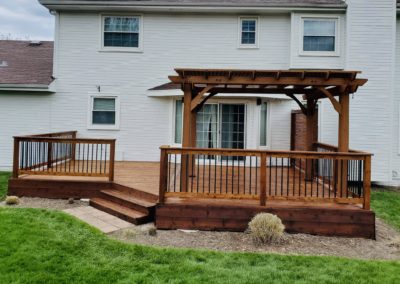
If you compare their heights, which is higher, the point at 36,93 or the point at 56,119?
the point at 36,93

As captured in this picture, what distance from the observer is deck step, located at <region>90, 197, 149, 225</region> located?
613 centimetres

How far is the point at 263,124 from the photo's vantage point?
37.4ft

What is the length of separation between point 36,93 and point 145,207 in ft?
24.8

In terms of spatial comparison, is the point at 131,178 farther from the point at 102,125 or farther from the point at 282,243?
the point at 282,243

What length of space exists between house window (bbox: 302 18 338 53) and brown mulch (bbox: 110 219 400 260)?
7253 millimetres

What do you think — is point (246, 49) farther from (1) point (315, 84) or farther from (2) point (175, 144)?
(1) point (315, 84)

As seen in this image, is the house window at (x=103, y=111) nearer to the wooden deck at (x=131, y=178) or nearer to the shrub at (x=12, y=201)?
the wooden deck at (x=131, y=178)

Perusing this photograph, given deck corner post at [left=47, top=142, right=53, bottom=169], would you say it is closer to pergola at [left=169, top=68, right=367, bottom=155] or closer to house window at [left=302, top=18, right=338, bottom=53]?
pergola at [left=169, top=68, right=367, bottom=155]

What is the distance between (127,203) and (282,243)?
10.5 ft

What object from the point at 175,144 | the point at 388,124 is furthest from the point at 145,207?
the point at 388,124

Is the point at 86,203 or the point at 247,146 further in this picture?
the point at 247,146

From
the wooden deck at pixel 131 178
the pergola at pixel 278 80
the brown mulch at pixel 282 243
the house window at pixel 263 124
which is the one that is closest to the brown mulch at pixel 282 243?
the brown mulch at pixel 282 243

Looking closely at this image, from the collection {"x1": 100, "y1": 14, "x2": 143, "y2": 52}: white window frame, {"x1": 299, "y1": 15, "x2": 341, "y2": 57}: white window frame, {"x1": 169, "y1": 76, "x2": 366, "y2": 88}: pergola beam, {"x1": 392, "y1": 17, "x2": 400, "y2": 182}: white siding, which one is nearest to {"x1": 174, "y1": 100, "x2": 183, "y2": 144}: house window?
{"x1": 100, "y1": 14, "x2": 143, "y2": 52}: white window frame

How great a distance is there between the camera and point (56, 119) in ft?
38.0
